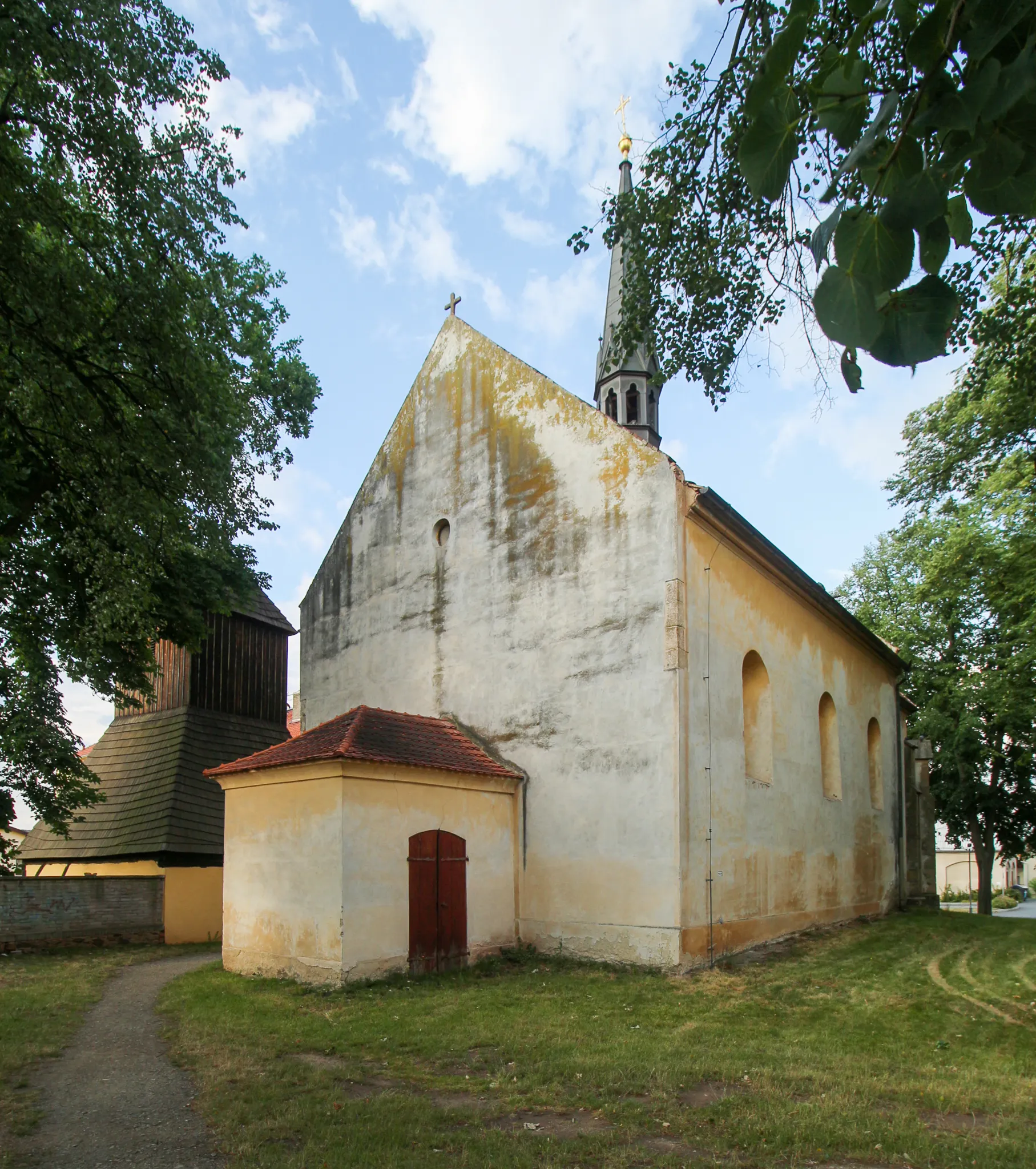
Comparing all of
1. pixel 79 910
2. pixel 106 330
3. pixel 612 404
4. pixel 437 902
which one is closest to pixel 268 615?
pixel 79 910

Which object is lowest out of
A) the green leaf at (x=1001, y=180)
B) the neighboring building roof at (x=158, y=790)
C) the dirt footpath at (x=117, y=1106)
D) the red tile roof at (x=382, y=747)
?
the dirt footpath at (x=117, y=1106)

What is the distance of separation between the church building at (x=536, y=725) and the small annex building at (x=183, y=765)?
3623mm

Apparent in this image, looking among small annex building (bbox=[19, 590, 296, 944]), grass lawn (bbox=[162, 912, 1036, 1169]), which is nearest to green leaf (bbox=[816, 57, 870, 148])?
grass lawn (bbox=[162, 912, 1036, 1169])

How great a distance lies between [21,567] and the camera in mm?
12234

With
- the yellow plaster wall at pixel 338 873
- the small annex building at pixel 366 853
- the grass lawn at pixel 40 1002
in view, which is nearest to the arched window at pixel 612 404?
the small annex building at pixel 366 853

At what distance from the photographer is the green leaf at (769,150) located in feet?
6.48

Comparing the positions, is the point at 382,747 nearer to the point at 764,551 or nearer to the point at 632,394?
the point at 764,551

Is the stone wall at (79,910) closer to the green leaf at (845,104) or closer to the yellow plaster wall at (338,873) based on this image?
the yellow plaster wall at (338,873)

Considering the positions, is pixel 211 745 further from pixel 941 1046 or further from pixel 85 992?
pixel 941 1046

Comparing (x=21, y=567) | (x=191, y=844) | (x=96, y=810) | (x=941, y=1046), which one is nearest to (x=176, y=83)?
(x=21, y=567)

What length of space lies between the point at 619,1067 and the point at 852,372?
727 cm

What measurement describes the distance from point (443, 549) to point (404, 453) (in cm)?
262

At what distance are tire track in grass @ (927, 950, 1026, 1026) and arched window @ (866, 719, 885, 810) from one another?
22.8 feet

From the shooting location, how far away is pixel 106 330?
8820mm
